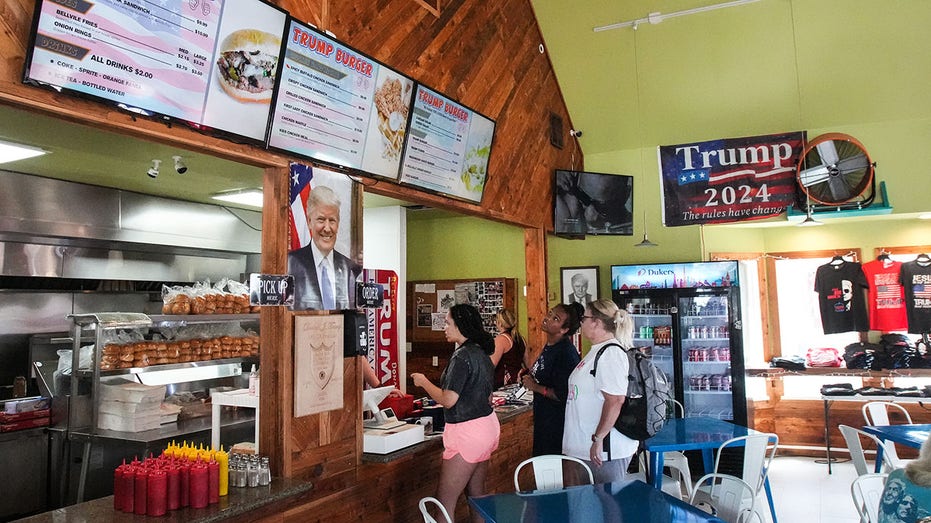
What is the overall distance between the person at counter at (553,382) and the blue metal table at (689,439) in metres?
0.67

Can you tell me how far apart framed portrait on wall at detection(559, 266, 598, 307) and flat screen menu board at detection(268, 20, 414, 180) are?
12.8 feet

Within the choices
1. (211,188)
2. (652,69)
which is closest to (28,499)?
(211,188)

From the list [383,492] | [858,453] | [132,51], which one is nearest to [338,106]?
[132,51]

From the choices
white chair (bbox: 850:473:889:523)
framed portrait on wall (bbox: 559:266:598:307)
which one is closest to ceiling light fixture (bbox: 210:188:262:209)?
framed portrait on wall (bbox: 559:266:598:307)

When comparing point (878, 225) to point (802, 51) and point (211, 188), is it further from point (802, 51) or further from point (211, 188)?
point (211, 188)

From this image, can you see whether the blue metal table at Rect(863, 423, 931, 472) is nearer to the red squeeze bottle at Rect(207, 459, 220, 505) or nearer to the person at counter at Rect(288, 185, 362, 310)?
the person at counter at Rect(288, 185, 362, 310)

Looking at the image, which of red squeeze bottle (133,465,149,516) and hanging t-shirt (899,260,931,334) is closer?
red squeeze bottle (133,465,149,516)

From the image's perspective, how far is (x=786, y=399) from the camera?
7781 millimetres

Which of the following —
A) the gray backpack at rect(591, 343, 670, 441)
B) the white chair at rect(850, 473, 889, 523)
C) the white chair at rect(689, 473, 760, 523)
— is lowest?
the white chair at rect(689, 473, 760, 523)

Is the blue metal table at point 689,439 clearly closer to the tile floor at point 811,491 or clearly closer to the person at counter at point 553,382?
the person at counter at point 553,382

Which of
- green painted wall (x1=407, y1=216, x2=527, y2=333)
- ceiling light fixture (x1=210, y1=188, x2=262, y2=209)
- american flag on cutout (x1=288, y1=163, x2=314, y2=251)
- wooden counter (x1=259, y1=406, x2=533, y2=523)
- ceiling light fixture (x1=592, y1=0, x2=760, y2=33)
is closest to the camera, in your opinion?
american flag on cutout (x1=288, y1=163, x2=314, y2=251)

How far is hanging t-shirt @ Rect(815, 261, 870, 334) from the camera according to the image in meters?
7.51

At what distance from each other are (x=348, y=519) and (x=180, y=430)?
1.83m

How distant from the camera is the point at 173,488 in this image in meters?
2.79
